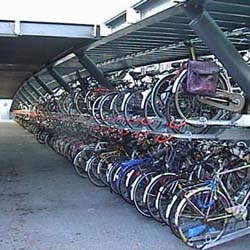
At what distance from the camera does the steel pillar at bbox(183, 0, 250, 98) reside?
148 inches

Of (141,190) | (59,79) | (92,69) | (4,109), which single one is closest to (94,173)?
(141,190)

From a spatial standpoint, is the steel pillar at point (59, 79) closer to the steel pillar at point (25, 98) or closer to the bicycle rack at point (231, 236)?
the bicycle rack at point (231, 236)

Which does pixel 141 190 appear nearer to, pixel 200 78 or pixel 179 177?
pixel 179 177

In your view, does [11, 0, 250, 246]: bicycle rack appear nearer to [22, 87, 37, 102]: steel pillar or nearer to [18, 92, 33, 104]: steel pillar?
[22, 87, 37, 102]: steel pillar

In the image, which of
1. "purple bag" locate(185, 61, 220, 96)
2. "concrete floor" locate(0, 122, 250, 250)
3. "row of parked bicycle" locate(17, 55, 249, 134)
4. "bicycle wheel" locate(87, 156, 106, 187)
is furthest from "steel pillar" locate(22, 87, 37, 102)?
"purple bag" locate(185, 61, 220, 96)

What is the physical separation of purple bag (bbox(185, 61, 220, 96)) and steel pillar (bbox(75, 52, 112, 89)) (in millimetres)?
4010

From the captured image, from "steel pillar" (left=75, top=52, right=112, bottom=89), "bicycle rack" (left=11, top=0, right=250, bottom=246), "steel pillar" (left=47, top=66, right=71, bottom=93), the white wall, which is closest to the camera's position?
"bicycle rack" (left=11, top=0, right=250, bottom=246)

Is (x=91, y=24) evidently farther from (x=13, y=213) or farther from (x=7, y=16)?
(x=13, y=213)

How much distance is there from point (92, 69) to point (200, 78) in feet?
14.5

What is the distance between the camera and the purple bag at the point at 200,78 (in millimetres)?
4027

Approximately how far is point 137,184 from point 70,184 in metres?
2.08

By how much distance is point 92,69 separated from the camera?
8.22 meters

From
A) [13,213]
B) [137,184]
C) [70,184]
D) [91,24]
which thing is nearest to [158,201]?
[137,184]

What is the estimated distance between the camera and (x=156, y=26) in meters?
5.03
